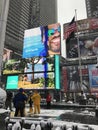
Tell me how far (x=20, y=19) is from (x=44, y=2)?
130 ft

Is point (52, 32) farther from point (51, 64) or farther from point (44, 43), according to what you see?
point (51, 64)

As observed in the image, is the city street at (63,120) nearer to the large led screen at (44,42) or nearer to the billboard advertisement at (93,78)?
the large led screen at (44,42)

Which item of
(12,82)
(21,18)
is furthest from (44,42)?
(21,18)

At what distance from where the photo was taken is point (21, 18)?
12525cm

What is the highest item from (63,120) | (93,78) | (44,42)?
(44,42)

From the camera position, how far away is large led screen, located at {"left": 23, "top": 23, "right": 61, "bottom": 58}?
171ft

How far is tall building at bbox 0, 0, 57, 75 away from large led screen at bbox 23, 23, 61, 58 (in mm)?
43898

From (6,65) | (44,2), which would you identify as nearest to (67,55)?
(6,65)

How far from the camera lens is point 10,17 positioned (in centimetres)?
11469

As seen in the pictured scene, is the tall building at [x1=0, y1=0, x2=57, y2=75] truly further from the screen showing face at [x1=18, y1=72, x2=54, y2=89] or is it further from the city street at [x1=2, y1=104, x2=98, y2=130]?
the city street at [x1=2, y1=104, x2=98, y2=130]

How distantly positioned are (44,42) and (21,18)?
3083 inches

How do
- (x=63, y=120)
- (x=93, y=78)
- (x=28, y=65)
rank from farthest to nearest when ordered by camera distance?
(x=93, y=78) < (x=28, y=65) < (x=63, y=120)

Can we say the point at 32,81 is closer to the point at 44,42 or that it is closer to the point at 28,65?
the point at 28,65

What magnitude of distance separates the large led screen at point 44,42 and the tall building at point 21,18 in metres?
43.9
